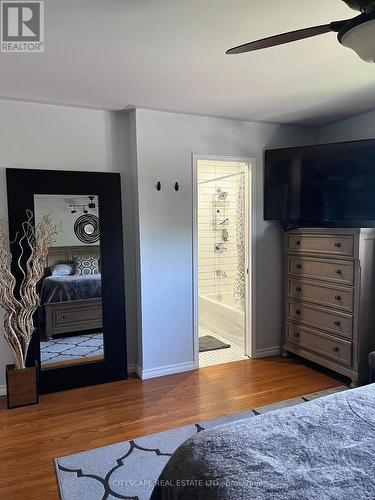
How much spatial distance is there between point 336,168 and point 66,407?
315cm

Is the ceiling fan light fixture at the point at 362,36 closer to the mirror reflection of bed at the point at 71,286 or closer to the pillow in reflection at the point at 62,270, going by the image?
the mirror reflection of bed at the point at 71,286

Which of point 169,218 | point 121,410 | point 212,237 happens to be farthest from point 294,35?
point 212,237

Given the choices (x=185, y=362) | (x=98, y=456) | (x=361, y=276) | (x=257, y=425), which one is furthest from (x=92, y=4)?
(x=185, y=362)

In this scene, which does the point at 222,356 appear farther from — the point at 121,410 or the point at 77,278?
the point at 77,278

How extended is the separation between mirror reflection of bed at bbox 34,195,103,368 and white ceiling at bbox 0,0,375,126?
2.97 ft

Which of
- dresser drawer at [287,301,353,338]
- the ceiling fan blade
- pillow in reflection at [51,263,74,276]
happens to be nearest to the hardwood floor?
dresser drawer at [287,301,353,338]

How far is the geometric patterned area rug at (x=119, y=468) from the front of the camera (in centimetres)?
189

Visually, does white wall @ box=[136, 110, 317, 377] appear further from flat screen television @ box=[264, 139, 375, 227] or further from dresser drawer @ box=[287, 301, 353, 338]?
dresser drawer @ box=[287, 301, 353, 338]

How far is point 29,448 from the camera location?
7.54 feet

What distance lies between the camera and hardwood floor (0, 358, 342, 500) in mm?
2133

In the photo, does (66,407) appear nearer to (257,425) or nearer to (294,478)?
(257,425)

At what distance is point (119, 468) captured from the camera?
6.78ft

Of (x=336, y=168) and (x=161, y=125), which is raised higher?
(x=161, y=125)

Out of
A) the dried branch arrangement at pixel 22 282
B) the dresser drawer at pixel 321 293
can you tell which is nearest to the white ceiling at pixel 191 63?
the dried branch arrangement at pixel 22 282
